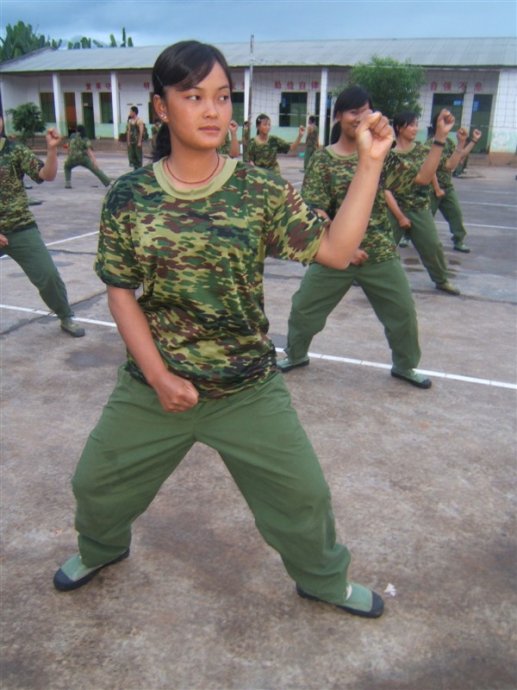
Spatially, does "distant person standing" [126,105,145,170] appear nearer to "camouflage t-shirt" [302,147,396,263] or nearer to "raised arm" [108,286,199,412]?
"camouflage t-shirt" [302,147,396,263]

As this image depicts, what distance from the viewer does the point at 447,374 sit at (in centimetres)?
466

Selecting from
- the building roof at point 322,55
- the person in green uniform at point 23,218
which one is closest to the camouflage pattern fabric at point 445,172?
the person in green uniform at point 23,218

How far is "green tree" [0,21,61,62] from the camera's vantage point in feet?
140

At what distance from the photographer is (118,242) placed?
1.88 m

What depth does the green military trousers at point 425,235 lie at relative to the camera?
6.38m

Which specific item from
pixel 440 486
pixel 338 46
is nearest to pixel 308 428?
pixel 440 486

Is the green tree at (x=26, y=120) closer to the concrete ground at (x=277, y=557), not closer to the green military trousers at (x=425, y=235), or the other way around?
the green military trousers at (x=425, y=235)

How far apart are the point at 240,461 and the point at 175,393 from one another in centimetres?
33

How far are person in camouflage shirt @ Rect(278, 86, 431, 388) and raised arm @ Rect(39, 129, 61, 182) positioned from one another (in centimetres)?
173

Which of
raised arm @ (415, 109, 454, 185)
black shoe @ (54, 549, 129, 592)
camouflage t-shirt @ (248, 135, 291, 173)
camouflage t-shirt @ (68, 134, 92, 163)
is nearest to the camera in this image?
black shoe @ (54, 549, 129, 592)

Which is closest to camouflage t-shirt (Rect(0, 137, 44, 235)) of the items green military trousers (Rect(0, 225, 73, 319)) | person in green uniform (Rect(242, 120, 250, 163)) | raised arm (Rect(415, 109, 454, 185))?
green military trousers (Rect(0, 225, 73, 319))

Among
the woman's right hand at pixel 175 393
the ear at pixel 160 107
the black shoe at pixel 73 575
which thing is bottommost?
the black shoe at pixel 73 575

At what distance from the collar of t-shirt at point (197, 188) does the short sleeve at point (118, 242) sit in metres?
0.10

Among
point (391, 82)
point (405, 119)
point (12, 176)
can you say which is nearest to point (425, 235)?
point (405, 119)
